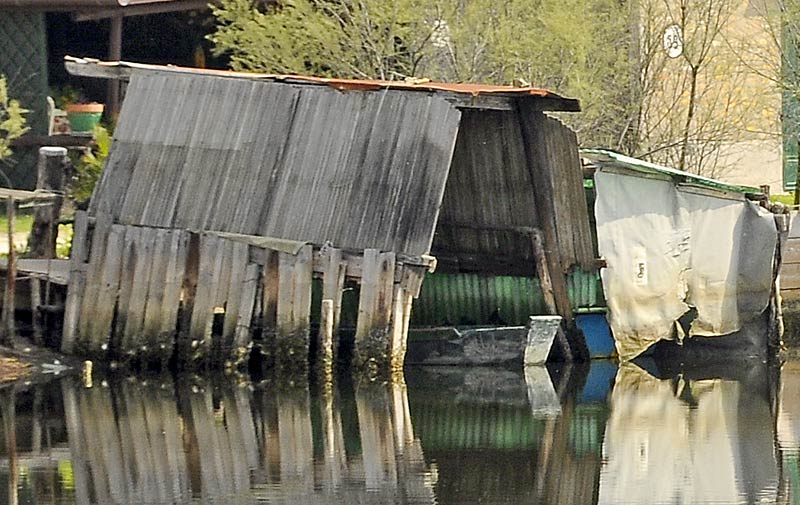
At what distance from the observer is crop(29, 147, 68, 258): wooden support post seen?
1927cm

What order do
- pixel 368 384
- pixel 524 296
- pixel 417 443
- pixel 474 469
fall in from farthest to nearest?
1. pixel 524 296
2. pixel 368 384
3. pixel 417 443
4. pixel 474 469

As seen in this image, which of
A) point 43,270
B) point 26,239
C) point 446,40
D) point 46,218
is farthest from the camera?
point 446,40

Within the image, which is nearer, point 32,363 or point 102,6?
point 32,363

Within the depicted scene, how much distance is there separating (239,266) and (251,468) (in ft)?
16.4

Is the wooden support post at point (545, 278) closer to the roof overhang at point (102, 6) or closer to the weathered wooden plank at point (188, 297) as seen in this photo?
the weathered wooden plank at point (188, 297)

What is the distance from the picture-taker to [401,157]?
1814 cm

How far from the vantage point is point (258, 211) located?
18297 millimetres

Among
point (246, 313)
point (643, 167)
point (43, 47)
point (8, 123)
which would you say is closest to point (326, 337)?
point (246, 313)

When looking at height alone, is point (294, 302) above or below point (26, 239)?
below

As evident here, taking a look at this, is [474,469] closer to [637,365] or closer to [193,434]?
[193,434]

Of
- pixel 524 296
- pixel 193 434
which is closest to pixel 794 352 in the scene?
pixel 524 296

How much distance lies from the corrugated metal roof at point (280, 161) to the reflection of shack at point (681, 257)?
8.15 feet

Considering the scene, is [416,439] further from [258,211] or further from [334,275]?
[258,211]

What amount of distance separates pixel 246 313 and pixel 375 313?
1378mm
